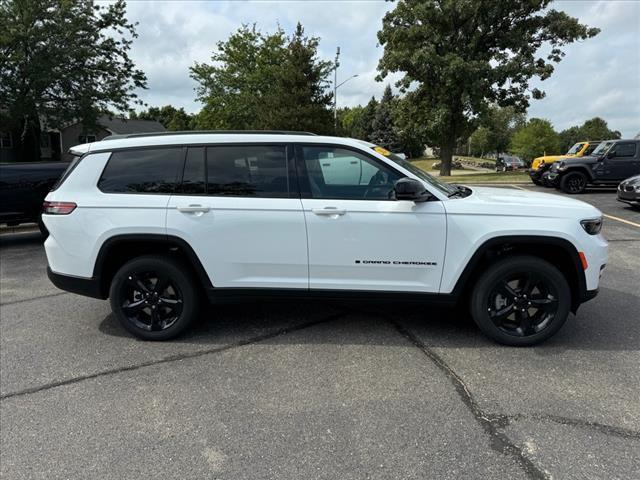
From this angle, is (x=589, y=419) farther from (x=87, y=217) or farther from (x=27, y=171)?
(x=27, y=171)

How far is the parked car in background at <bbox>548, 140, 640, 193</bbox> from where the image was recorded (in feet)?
49.9

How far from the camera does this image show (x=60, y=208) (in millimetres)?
4039

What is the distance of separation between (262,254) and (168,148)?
49.5 inches

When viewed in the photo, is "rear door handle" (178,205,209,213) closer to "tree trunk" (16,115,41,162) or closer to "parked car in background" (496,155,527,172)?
"tree trunk" (16,115,41,162)

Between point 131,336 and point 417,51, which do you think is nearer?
point 131,336

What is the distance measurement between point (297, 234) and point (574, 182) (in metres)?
14.8

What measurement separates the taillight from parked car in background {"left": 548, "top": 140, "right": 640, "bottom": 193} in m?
15.6

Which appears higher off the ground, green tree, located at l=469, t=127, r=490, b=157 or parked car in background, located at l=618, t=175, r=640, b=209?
green tree, located at l=469, t=127, r=490, b=157

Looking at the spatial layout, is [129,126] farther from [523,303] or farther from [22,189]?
[523,303]

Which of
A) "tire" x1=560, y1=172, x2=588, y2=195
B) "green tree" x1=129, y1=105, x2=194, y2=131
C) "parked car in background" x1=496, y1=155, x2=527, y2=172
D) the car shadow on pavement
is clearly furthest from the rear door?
"green tree" x1=129, y1=105, x2=194, y2=131

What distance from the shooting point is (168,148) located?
405 cm

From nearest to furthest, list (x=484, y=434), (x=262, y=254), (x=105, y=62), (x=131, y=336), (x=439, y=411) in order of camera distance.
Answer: (x=484, y=434)
(x=439, y=411)
(x=262, y=254)
(x=131, y=336)
(x=105, y=62)

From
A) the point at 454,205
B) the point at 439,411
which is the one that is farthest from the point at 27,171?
the point at 439,411

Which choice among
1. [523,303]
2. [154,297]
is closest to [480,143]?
[523,303]
